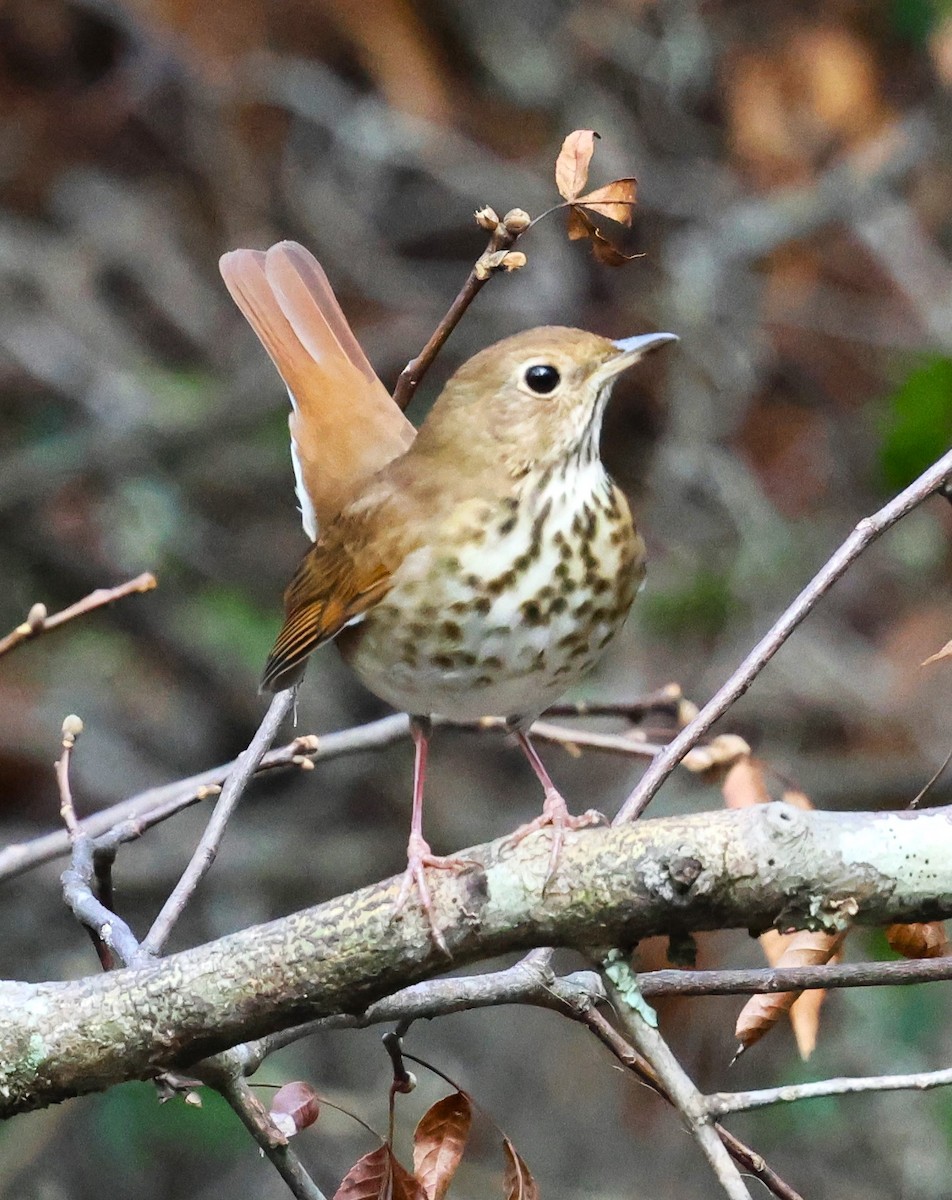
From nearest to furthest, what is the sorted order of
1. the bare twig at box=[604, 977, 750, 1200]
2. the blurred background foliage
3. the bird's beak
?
the bare twig at box=[604, 977, 750, 1200]
the bird's beak
the blurred background foliage

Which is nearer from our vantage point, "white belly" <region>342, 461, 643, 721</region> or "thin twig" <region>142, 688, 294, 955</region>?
"thin twig" <region>142, 688, 294, 955</region>

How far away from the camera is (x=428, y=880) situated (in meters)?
1.63

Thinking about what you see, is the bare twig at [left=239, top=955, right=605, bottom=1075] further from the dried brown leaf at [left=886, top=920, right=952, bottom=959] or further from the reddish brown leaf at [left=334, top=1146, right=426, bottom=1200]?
the dried brown leaf at [left=886, top=920, right=952, bottom=959]

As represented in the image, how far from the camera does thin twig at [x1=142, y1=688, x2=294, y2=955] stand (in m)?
1.89

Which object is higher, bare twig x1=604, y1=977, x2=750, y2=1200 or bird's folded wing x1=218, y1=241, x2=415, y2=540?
bird's folded wing x1=218, y1=241, x2=415, y2=540

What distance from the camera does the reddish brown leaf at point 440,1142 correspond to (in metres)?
1.79

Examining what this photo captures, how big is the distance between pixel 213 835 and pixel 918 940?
843 millimetres

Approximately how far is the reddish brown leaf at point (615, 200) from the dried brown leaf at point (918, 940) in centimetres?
84

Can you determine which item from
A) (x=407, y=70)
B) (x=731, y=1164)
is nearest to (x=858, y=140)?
(x=407, y=70)

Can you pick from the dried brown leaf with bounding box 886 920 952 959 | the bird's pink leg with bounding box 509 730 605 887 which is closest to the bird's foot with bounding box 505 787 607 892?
the bird's pink leg with bounding box 509 730 605 887

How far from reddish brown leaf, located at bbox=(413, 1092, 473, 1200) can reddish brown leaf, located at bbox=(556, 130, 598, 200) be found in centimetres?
103

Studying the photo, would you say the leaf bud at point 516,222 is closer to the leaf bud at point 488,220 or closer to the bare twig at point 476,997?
the leaf bud at point 488,220

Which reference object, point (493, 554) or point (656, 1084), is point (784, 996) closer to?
point (656, 1084)

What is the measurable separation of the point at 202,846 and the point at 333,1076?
297 centimetres
